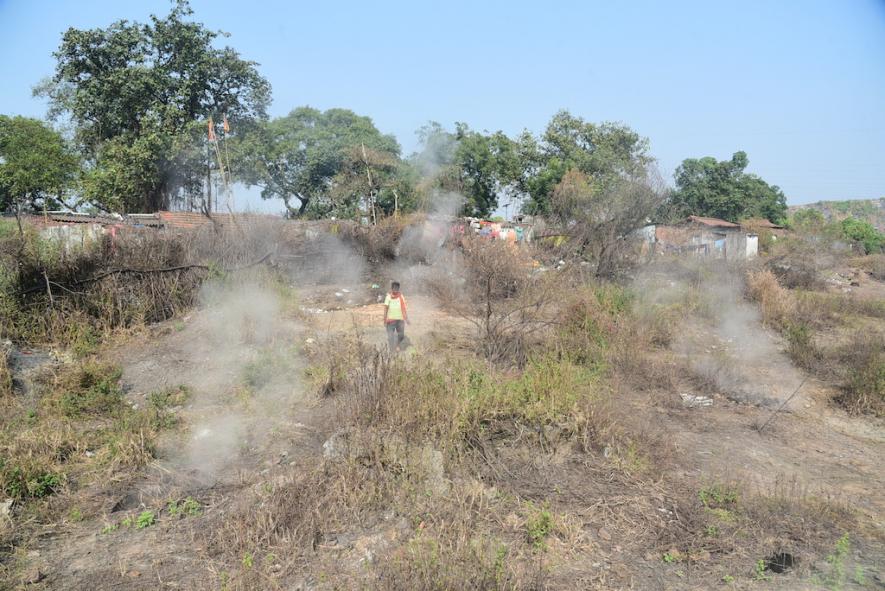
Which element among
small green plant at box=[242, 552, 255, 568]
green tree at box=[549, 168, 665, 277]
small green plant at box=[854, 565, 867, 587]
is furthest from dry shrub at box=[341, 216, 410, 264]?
small green plant at box=[854, 565, 867, 587]

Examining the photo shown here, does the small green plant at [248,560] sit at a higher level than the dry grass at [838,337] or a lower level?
lower

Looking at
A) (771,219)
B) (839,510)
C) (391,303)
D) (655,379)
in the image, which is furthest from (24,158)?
(771,219)

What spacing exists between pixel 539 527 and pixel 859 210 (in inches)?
1984

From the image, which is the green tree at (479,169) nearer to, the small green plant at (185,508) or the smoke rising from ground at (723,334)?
the smoke rising from ground at (723,334)

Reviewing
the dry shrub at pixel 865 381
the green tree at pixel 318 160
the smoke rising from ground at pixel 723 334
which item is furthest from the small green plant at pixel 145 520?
the green tree at pixel 318 160

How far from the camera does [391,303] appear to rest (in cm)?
A: 808

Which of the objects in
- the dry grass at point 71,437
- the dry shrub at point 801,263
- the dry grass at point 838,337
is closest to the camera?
the dry grass at point 71,437

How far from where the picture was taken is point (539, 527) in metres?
3.79

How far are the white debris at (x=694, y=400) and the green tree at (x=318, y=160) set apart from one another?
1604 centimetres

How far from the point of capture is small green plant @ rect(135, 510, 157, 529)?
12.8 ft

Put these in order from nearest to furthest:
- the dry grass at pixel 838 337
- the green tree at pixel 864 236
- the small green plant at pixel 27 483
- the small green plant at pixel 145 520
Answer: the small green plant at pixel 145 520 < the small green plant at pixel 27 483 < the dry grass at pixel 838 337 < the green tree at pixel 864 236

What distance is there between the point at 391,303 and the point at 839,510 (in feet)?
18.1

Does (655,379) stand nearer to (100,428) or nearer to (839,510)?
(839,510)

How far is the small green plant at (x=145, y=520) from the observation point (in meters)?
3.91
